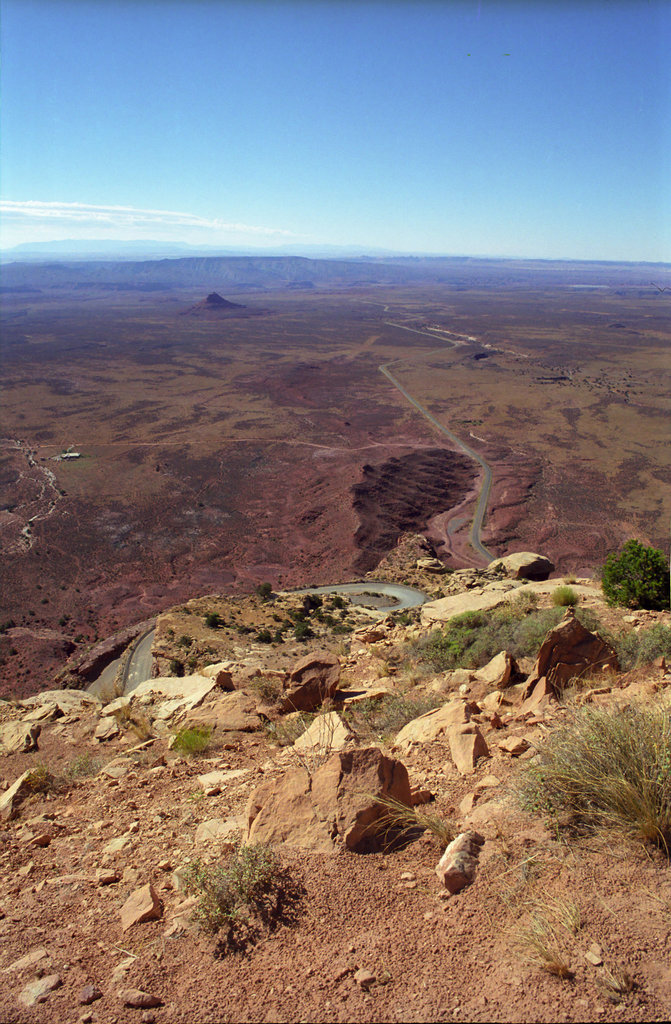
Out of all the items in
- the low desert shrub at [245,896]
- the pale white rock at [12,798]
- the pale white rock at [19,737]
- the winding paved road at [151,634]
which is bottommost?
the winding paved road at [151,634]

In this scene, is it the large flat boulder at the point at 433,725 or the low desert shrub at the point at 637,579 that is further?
the low desert shrub at the point at 637,579

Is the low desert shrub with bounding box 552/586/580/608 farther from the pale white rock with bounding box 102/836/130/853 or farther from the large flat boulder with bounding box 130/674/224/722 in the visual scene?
the pale white rock with bounding box 102/836/130/853

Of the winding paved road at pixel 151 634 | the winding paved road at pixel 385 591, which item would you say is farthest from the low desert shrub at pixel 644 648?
the winding paved road at pixel 385 591

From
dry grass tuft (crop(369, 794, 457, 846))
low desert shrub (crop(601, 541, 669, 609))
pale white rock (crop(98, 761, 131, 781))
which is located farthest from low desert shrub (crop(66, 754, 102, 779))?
low desert shrub (crop(601, 541, 669, 609))

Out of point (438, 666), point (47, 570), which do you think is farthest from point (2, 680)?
point (438, 666)

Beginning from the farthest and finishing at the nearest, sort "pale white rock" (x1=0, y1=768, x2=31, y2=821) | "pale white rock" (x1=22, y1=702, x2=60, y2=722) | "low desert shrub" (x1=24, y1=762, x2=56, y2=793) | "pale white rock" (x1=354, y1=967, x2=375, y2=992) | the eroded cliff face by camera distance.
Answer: the eroded cliff face, "pale white rock" (x1=22, y1=702, x2=60, y2=722), "low desert shrub" (x1=24, y1=762, x2=56, y2=793), "pale white rock" (x1=0, y1=768, x2=31, y2=821), "pale white rock" (x1=354, y1=967, x2=375, y2=992)

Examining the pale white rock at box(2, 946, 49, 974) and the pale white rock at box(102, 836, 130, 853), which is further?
the pale white rock at box(102, 836, 130, 853)

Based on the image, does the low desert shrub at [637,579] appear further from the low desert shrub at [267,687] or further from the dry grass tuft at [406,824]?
the dry grass tuft at [406,824]

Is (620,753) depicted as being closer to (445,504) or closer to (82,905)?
(82,905)
